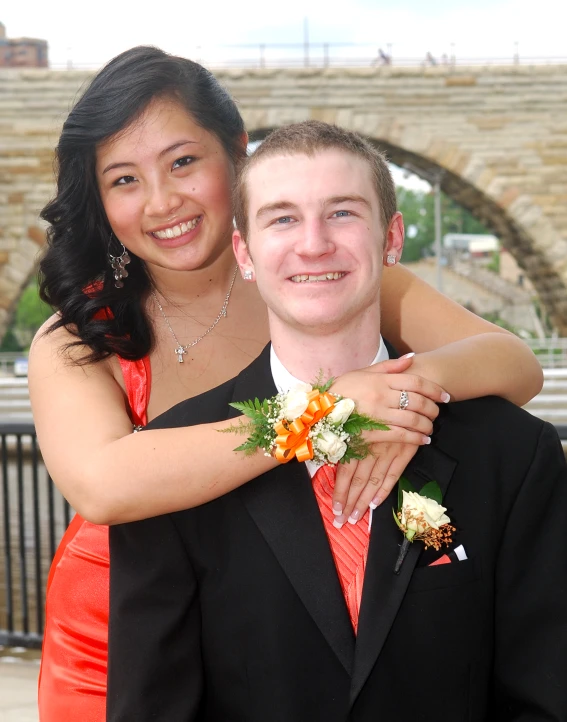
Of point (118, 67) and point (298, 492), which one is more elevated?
point (118, 67)

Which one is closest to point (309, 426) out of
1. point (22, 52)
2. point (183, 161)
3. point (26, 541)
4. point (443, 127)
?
point (183, 161)

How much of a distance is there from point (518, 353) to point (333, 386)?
632 mm

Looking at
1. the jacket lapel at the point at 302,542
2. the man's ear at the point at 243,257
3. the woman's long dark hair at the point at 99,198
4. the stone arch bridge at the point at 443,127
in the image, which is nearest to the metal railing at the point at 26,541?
the woman's long dark hair at the point at 99,198

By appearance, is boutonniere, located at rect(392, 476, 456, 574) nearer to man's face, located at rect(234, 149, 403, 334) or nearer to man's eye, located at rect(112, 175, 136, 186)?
man's face, located at rect(234, 149, 403, 334)

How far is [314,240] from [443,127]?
19.7 meters

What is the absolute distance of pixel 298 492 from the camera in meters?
1.63

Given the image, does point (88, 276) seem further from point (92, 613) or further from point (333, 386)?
point (333, 386)

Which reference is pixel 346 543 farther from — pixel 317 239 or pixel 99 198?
pixel 99 198

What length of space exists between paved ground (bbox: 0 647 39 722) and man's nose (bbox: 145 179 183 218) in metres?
2.40

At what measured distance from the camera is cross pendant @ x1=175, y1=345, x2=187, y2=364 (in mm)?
2424

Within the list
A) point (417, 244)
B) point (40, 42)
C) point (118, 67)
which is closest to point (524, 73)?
point (40, 42)

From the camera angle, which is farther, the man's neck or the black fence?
the black fence

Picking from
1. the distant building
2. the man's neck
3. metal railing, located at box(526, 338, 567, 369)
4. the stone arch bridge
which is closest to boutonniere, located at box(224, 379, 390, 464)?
the man's neck

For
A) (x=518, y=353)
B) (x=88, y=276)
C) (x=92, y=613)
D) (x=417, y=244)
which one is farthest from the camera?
(x=417, y=244)
